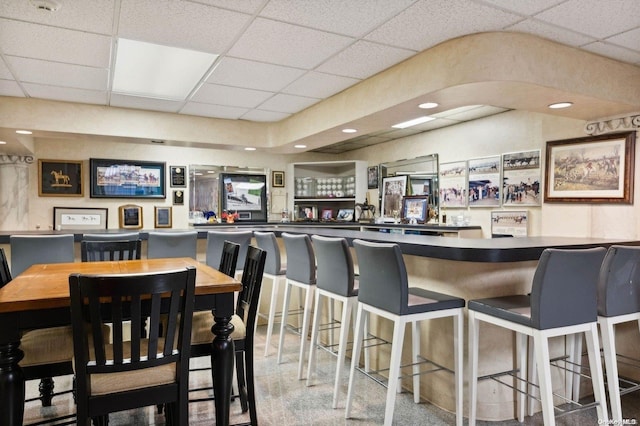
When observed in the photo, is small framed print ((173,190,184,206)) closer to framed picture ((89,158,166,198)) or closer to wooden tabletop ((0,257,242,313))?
framed picture ((89,158,166,198))

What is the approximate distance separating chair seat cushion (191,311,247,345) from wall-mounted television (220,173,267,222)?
470 cm

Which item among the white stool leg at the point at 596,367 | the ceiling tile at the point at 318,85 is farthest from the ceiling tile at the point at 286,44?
the white stool leg at the point at 596,367

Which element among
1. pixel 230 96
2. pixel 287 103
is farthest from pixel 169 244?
pixel 287 103

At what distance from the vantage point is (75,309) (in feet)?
5.03

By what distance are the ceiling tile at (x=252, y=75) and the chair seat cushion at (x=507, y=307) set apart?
2.34 metres

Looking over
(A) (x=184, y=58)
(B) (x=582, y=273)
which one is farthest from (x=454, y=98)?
(A) (x=184, y=58)

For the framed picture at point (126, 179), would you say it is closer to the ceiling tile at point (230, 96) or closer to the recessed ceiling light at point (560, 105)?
the ceiling tile at point (230, 96)

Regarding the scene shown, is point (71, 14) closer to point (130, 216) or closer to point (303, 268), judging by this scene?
point (303, 268)

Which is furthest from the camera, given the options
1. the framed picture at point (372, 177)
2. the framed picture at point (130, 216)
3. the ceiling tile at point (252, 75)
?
the framed picture at point (372, 177)

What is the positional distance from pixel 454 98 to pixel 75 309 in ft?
9.15

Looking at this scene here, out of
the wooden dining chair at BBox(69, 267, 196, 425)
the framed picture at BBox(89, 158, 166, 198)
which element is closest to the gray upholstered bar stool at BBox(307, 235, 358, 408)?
the wooden dining chair at BBox(69, 267, 196, 425)

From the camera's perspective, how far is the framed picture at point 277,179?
7566mm

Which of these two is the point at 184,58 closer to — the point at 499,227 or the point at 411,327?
the point at 411,327

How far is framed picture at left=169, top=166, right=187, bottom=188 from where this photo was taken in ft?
21.9
